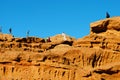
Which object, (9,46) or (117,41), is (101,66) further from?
(9,46)

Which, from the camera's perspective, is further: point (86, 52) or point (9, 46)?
point (9, 46)

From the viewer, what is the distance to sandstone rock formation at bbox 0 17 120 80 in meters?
37.7

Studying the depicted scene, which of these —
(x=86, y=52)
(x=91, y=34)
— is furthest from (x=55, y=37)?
(x=86, y=52)

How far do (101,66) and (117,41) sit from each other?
3792 millimetres

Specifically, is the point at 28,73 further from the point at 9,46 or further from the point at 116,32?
the point at 116,32

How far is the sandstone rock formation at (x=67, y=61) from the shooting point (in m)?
37.7

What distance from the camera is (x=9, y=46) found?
43.1m

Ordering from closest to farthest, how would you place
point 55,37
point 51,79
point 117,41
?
1. point 51,79
2. point 117,41
3. point 55,37

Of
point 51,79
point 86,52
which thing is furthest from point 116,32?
point 51,79

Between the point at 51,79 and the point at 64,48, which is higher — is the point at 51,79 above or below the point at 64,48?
below

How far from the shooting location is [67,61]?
3894 centimetres

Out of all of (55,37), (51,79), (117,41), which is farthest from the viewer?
(55,37)

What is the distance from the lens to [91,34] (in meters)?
42.8

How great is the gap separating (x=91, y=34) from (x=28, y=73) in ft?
26.5
